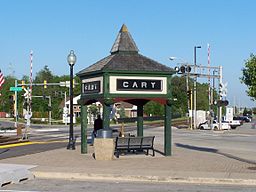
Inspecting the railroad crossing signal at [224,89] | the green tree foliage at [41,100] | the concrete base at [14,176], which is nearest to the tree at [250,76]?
the railroad crossing signal at [224,89]

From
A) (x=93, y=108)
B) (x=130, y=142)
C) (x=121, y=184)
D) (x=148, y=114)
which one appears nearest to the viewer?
(x=121, y=184)

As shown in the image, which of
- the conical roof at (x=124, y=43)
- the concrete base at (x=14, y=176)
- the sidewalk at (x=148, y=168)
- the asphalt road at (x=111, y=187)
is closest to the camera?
the asphalt road at (x=111, y=187)

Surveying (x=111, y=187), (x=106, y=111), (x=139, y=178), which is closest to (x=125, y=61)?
(x=106, y=111)

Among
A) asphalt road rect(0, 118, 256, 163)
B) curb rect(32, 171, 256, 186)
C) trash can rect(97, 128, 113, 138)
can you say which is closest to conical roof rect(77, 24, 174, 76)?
trash can rect(97, 128, 113, 138)

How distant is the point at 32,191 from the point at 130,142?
853cm

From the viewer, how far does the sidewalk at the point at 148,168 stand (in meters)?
14.0

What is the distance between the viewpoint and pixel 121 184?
13281mm

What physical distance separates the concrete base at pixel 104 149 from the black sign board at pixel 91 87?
2.39 m

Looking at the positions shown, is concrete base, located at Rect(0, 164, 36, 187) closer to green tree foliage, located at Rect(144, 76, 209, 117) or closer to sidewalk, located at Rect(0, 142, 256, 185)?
sidewalk, located at Rect(0, 142, 256, 185)

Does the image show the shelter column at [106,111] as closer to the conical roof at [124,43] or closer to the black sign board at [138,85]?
the black sign board at [138,85]

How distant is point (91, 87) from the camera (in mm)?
21125

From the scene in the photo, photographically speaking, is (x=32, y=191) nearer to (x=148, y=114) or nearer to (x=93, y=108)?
(x=93, y=108)

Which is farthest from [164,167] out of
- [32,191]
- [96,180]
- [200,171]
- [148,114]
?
[148,114]

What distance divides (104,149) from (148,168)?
122 inches
